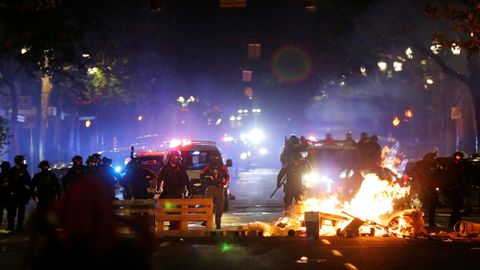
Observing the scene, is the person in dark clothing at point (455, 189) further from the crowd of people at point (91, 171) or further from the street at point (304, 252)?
the crowd of people at point (91, 171)

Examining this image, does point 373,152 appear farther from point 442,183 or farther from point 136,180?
point 136,180

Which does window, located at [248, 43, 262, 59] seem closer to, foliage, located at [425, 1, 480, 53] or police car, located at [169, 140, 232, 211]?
police car, located at [169, 140, 232, 211]

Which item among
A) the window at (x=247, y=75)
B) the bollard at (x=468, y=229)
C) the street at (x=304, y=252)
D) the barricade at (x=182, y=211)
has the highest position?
the window at (x=247, y=75)

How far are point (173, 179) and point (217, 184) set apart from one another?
2.07 metres

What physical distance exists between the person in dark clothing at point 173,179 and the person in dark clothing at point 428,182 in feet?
20.3

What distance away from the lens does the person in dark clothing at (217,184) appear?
63.3 feet

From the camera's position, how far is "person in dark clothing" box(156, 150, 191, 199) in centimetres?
1805

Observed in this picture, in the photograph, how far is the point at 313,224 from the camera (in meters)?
16.3

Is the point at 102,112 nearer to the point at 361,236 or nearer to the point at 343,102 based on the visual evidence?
the point at 343,102

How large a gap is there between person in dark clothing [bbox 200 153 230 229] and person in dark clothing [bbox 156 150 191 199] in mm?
1367

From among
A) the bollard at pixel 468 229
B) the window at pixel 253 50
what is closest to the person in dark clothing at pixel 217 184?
the bollard at pixel 468 229

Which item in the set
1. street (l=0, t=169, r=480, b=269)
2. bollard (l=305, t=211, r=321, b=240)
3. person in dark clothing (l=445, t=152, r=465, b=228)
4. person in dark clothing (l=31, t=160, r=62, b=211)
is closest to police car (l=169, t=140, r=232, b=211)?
person in dark clothing (l=31, t=160, r=62, b=211)

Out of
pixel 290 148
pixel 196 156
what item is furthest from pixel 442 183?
pixel 196 156

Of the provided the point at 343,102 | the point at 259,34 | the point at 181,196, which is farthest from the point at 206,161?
the point at 259,34
